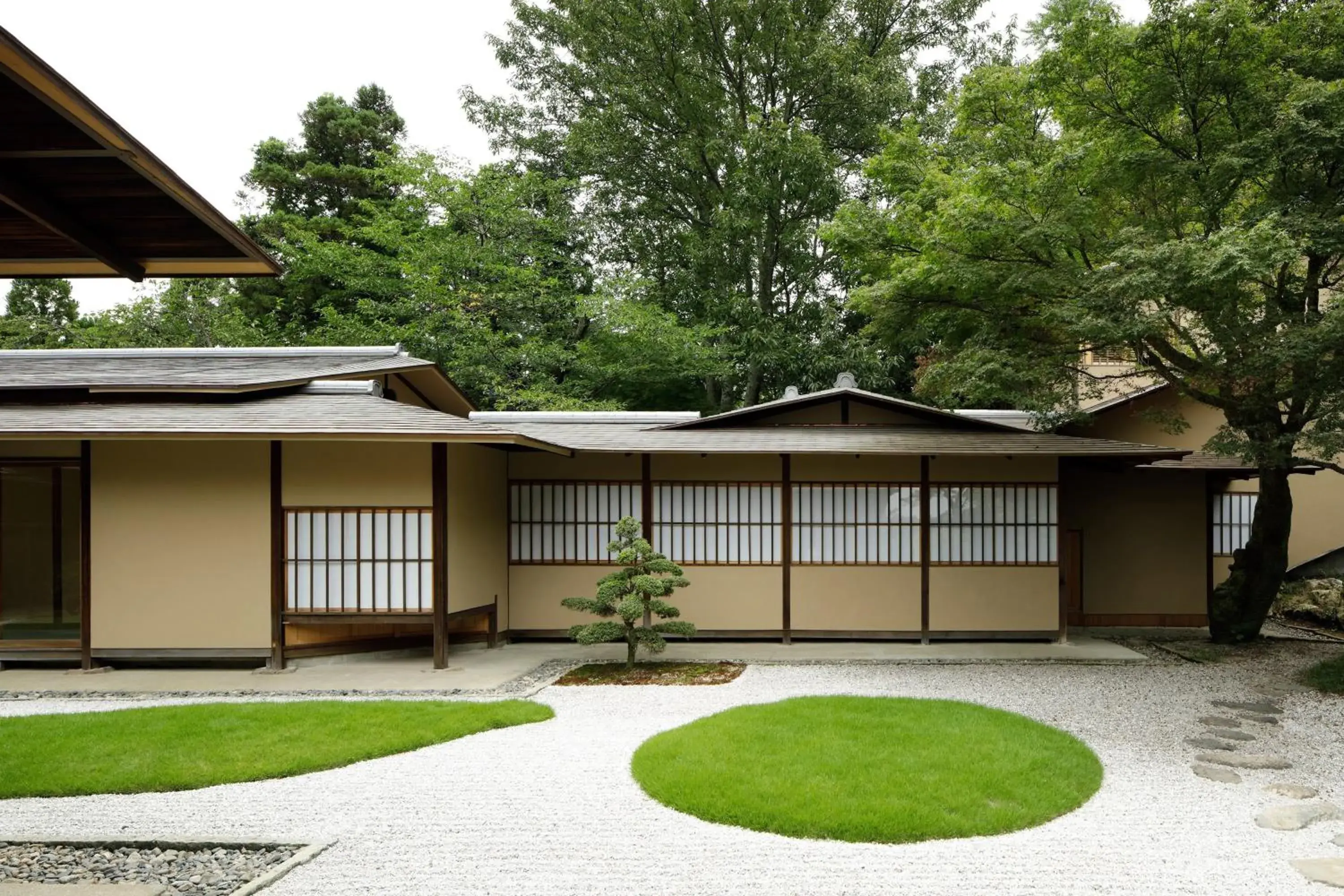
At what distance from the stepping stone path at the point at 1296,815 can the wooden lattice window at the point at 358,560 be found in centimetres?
661

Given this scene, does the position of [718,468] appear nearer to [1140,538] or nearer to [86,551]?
[1140,538]

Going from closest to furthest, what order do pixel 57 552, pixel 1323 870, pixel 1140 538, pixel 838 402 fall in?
pixel 1323 870, pixel 57 552, pixel 838 402, pixel 1140 538

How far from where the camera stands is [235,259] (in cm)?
317

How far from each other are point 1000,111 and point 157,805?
10395mm

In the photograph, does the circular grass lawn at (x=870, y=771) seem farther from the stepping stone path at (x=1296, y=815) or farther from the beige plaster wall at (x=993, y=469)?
the beige plaster wall at (x=993, y=469)

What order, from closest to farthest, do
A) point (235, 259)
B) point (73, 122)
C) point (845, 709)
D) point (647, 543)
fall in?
point (73, 122) → point (235, 259) → point (845, 709) → point (647, 543)

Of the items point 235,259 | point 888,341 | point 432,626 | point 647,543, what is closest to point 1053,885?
point 235,259

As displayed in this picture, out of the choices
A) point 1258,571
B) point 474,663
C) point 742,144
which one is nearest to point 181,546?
point 474,663

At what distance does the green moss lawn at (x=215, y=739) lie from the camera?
4.96 m

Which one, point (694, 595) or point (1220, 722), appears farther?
point (694, 595)

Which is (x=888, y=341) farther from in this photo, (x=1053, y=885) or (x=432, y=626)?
(x=1053, y=885)

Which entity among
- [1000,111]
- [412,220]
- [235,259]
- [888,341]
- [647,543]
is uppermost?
[412,220]

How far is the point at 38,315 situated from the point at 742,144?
67.5ft

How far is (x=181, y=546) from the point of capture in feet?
26.8
